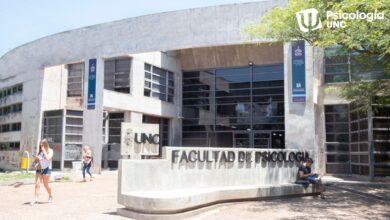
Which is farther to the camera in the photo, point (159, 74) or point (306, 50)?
point (159, 74)

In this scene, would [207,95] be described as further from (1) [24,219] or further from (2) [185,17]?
(1) [24,219]

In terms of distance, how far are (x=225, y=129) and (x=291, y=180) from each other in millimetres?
14465

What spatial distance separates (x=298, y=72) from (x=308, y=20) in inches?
316

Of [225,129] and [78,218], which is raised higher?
[225,129]

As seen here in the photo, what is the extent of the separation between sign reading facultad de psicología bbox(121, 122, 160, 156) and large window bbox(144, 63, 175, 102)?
14815mm

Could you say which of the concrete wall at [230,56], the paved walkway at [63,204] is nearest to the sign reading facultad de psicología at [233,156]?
the paved walkway at [63,204]

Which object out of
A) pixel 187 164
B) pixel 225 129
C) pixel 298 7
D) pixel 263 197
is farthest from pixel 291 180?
pixel 225 129

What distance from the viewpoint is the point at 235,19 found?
22.6m

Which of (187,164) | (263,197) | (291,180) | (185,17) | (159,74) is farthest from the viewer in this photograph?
(159,74)

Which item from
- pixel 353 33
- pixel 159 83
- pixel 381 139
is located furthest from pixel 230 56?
pixel 353 33

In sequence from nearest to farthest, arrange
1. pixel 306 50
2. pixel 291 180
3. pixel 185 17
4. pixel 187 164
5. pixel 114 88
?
1. pixel 187 164
2. pixel 291 180
3. pixel 306 50
4. pixel 185 17
5. pixel 114 88

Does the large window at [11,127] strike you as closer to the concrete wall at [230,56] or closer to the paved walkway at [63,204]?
the concrete wall at [230,56]

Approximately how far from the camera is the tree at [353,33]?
1055cm

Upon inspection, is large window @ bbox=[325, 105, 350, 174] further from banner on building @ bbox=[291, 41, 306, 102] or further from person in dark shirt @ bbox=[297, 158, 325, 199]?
person in dark shirt @ bbox=[297, 158, 325, 199]
